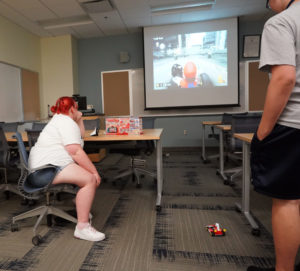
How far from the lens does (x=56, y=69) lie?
17.1ft

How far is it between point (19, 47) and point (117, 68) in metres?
2.13

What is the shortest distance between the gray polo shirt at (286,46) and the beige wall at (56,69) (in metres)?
5.00

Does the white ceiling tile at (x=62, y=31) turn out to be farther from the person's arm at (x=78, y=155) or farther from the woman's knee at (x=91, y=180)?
the woman's knee at (x=91, y=180)

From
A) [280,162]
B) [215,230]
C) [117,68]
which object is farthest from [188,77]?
[280,162]

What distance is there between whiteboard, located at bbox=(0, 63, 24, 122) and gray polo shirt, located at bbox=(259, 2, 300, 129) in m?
4.67

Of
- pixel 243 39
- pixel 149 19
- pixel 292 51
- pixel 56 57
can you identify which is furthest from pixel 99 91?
pixel 292 51

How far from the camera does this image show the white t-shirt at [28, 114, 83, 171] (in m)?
1.47

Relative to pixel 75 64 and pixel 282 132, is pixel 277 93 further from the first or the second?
pixel 75 64

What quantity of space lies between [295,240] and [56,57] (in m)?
5.69

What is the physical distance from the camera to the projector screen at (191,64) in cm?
469

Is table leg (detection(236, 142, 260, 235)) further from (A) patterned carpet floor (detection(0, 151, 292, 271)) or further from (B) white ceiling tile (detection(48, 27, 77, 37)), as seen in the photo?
(B) white ceiling tile (detection(48, 27, 77, 37))

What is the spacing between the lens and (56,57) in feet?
17.1

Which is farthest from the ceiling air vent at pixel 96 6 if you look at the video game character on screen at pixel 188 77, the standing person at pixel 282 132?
the standing person at pixel 282 132

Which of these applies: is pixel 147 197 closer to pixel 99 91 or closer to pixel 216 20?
pixel 99 91
